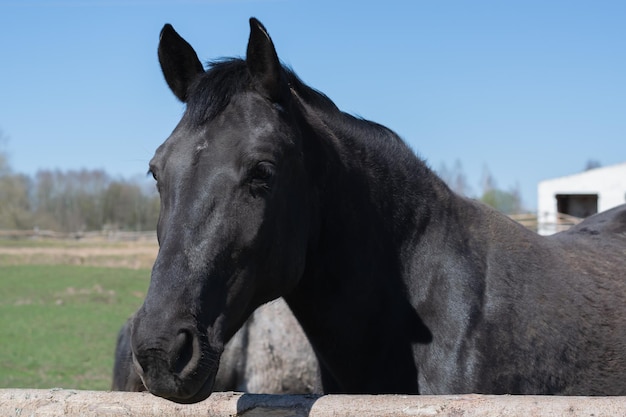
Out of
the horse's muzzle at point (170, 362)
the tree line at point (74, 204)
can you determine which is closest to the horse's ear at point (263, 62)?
the horse's muzzle at point (170, 362)

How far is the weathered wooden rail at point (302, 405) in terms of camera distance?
1.95 m

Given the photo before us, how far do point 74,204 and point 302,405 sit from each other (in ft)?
207

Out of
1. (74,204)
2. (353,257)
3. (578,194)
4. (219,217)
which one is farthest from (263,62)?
(74,204)

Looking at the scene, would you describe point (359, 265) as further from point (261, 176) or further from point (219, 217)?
point (219, 217)

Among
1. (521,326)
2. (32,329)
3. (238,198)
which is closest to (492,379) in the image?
(521,326)

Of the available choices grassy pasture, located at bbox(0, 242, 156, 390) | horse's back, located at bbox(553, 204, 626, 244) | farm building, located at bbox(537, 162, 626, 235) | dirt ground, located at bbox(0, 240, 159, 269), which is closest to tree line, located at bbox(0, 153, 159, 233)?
dirt ground, located at bbox(0, 240, 159, 269)

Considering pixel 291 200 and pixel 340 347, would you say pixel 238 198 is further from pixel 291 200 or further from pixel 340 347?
pixel 340 347

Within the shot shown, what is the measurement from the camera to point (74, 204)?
6109cm

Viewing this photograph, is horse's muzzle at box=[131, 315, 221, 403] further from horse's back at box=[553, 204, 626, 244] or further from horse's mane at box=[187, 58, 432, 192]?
horse's back at box=[553, 204, 626, 244]

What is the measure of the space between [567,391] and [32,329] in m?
14.6

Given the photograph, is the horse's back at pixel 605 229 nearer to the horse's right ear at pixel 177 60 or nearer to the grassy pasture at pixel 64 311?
the horse's right ear at pixel 177 60

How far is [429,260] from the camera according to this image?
9.75 feet

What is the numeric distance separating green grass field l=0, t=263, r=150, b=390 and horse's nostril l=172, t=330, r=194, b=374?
8.22 meters

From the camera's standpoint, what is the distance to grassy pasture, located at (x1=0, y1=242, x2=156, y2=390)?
35.8 feet
